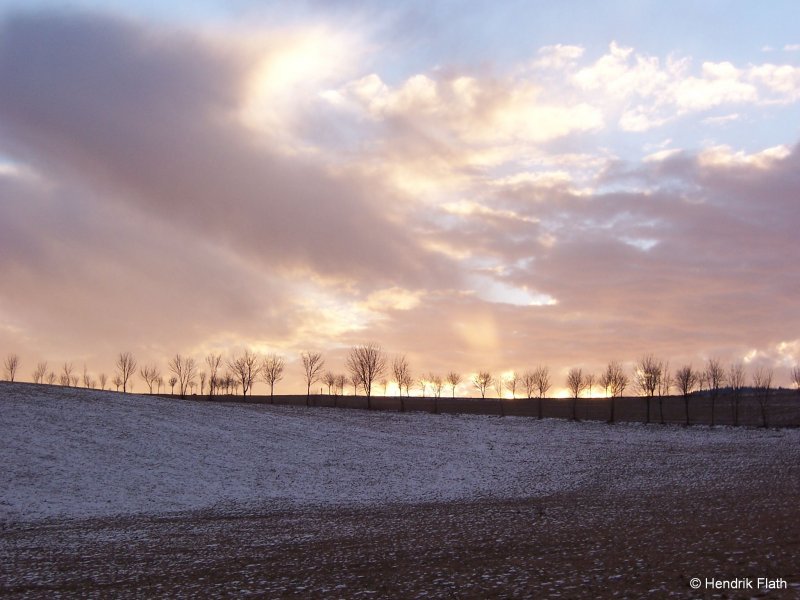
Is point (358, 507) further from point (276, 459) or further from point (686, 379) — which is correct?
point (686, 379)

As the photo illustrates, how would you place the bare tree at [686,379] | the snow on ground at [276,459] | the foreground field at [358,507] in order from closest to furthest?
the foreground field at [358,507] → the snow on ground at [276,459] → the bare tree at [686,379]

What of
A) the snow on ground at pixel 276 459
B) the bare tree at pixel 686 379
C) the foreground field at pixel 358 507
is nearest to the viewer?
the foreground field at pixel 358 507

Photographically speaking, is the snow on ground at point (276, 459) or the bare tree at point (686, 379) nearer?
the snow on ground at point (276, 459)

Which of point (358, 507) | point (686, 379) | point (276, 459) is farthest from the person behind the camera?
point (686, 379)

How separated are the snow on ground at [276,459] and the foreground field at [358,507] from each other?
0.21 meters

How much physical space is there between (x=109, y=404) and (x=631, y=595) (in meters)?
56.6

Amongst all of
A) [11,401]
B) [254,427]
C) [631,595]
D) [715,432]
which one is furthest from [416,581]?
[715,432]

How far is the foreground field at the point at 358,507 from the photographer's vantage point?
52.6 feet

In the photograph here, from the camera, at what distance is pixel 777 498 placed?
28484 mm

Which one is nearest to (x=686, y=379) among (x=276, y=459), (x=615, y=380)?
(x=615, y=380)

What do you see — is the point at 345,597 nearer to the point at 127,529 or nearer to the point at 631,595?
the point at 631,595

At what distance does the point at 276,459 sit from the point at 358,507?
601 inches

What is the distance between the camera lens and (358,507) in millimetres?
33219

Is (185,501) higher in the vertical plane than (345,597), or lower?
lower
